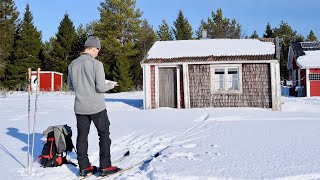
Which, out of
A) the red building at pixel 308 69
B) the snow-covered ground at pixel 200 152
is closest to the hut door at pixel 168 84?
the snow-covered ground at pixel 200 152

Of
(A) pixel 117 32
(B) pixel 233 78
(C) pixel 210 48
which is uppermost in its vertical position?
(A) pixel 117 32

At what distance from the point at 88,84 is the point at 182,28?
47.2 metres

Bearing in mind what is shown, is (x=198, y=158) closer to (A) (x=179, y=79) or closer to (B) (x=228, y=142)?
(B) (x=228, y=142)

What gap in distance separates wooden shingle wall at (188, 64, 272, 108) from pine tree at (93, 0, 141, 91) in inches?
882

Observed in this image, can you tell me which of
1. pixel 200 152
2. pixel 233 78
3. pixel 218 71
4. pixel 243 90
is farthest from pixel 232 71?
pixel 200 152

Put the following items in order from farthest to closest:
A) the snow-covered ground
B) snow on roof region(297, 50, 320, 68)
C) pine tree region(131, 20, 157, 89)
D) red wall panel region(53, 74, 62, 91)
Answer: pine tree region(131, 20, 157, 89), red wall panel region(53, 74, 62, 91), snow on roof region(297, 50, 320, 68), the snow-covered ground

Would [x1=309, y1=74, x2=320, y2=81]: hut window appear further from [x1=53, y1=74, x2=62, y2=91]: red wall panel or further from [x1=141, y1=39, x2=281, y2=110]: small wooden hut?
[x1=53, y1=74, x2=62, y2=91]: red wall panel

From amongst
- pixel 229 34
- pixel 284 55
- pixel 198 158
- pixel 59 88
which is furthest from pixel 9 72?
pixel 198 158

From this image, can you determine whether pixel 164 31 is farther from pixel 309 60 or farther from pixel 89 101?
pixel 89 101

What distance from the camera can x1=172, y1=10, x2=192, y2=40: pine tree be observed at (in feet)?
165

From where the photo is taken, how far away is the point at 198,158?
17.0 feet

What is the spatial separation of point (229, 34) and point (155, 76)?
34239 mm

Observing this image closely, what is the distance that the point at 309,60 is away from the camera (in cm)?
2530

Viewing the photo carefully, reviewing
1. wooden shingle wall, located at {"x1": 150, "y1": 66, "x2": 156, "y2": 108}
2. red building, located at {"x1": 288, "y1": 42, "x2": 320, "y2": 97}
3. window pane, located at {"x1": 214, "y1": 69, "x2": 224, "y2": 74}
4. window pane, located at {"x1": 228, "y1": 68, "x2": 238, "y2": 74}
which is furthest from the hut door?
red building, located at {"x1": 288, "y1": 42, "x2": 320, "y2": 97}
